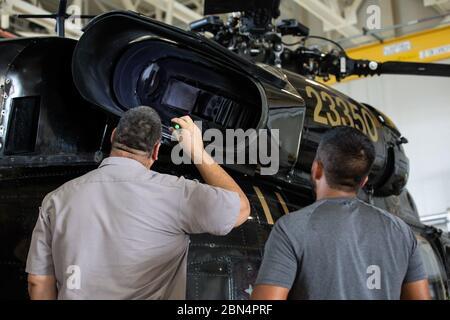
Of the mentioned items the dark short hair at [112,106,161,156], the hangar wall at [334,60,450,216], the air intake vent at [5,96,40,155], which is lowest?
the dark short hair at [112,106,161,156]

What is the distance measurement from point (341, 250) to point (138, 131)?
0.87 meters

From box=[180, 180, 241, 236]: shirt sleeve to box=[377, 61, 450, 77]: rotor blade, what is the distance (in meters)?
4.04

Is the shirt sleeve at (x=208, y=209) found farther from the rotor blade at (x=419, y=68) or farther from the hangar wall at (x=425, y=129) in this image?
the hangar wall at (x=425, y=129)

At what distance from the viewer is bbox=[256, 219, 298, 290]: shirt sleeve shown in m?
1.84

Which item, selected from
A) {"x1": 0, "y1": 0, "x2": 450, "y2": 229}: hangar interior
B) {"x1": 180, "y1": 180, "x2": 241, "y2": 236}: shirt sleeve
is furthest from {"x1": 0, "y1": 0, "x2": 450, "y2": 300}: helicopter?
{"x1": 0, "y1": 0, "x2": 450, "y2": 229}: hangar interior

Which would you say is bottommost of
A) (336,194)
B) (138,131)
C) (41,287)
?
(41,287)

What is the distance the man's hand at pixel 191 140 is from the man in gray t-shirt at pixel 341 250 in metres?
0.60

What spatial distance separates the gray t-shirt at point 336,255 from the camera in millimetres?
1834

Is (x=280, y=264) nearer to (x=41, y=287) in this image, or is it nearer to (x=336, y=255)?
(x=336, y=255)

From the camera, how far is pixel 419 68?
562 centimetres

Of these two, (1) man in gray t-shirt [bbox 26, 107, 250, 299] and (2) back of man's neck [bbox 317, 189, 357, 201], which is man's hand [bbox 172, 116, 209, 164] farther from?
(2) back of man's neck [bbox 317, 189, 357, 201]

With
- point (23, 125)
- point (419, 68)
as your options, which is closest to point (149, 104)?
point (23, 125)

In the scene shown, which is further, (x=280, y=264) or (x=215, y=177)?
(x=215, y=177)

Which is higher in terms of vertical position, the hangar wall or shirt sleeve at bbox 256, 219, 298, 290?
the hangar wall
